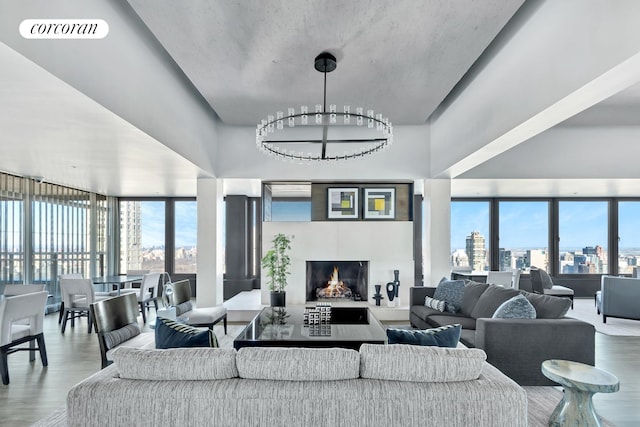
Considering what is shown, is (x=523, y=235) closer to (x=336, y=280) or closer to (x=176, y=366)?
(x=336, y=280)

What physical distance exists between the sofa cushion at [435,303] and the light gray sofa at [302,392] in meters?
2.91

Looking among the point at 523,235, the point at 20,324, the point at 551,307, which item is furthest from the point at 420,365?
the point at 523,235

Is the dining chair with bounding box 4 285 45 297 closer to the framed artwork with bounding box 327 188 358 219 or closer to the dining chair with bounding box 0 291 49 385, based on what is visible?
the dining chair with bounding box 0 291 49 385

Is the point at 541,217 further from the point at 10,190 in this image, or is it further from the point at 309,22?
the point at 10,190

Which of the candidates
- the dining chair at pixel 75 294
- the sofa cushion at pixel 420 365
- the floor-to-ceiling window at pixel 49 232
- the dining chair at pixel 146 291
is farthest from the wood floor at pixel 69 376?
the floor-to-ceiling window at pixel 49 232

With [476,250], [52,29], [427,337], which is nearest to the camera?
[52,29]

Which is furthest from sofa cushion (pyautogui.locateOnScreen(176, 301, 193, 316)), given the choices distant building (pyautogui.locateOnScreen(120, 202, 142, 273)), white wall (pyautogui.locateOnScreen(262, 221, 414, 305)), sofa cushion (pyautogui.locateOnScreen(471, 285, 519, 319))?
distant building (pyautogui.locateOnScreen(120, 202, 142, 273))

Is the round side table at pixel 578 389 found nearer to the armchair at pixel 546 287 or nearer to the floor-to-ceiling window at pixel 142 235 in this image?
the armchair at pixel 546 287

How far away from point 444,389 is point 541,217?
29.9ft

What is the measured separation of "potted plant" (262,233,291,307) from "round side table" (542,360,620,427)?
14.0ft

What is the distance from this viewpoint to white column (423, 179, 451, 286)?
6.21 meters

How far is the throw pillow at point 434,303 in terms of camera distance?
15.8ft

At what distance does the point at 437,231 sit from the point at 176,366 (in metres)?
5.07

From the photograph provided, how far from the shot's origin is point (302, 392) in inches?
73.9
